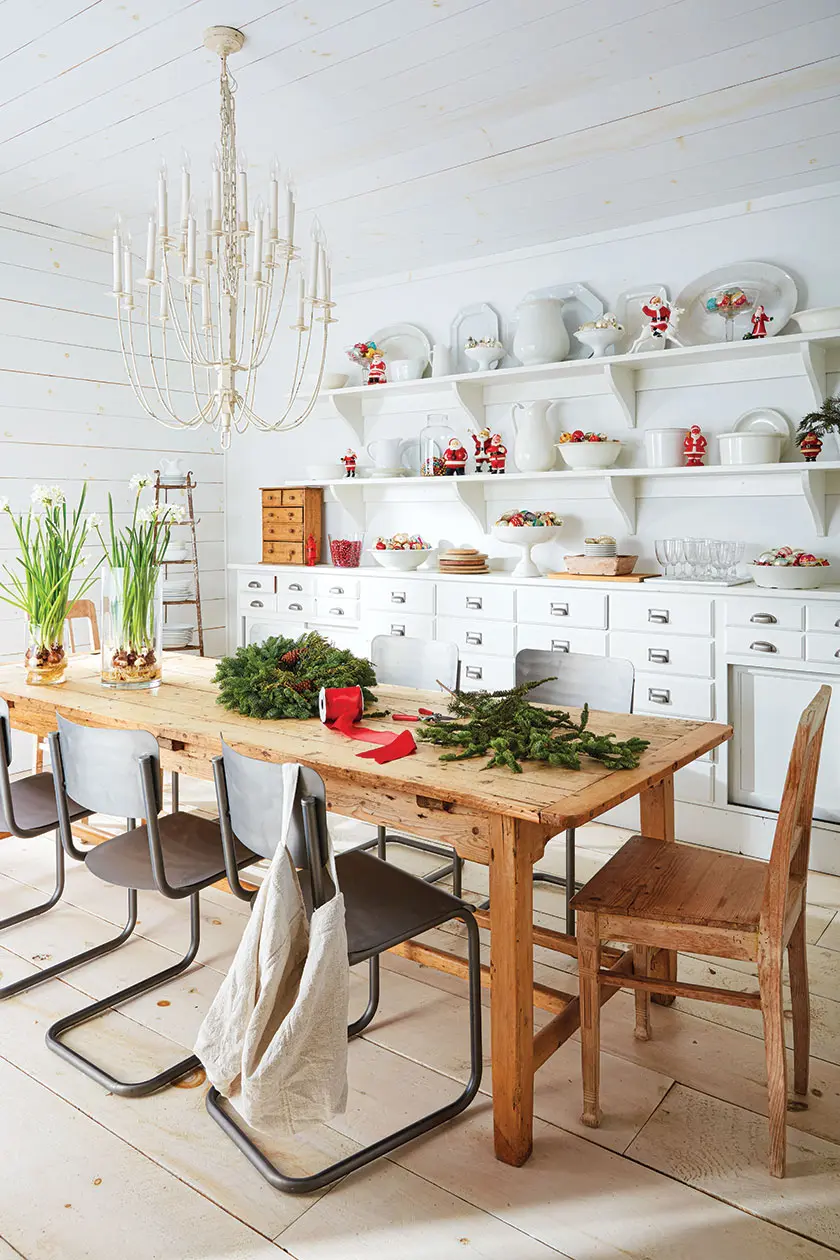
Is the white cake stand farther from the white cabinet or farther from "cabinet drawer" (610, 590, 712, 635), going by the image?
the white cabinet

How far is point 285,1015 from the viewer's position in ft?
5.49

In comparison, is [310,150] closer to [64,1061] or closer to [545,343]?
[545,343]

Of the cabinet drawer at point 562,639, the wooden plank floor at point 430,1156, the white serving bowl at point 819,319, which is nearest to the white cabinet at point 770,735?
the cabinet drawer at point 562,639

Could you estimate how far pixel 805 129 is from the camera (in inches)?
116

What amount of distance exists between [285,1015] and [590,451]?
2.73 m

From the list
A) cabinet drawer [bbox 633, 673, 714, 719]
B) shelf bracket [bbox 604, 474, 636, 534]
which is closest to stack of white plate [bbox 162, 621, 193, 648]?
shelf bracket [bbox 604, 474, 636, 534]

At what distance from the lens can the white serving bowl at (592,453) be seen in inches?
149

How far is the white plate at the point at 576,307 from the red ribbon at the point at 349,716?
2.31 metres

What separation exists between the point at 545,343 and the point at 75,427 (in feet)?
7.40

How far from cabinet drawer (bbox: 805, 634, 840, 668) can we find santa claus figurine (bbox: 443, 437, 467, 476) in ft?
5.80

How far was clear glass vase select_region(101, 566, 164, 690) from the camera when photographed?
2.72 metres

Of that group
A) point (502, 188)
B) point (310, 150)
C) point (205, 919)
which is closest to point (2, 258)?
point (310, 150)

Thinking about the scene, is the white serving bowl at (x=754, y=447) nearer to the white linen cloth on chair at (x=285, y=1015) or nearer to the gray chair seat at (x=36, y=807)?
the white linen cloth on chair at (x=285, y=1015)

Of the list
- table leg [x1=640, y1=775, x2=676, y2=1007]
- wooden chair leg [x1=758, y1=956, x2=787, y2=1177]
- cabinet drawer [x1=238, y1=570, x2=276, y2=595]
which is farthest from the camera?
cabinet drawer [x1=238, y1=570, x2=276, y2=595]
